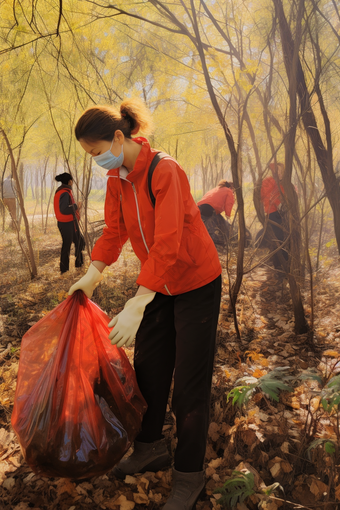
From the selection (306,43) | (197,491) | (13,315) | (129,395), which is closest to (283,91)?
(306,43)

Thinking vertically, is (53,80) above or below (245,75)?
above

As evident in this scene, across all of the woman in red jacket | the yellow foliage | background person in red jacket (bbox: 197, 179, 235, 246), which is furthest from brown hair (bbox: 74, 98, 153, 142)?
background person in red jacket (bbox: 197, 179, 235, 246)

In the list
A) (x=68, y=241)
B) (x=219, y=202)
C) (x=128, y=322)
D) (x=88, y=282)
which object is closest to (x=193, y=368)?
(x=128, y=322)

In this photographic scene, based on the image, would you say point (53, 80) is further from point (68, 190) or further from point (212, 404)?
point (212, 404)

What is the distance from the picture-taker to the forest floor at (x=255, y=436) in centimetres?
132

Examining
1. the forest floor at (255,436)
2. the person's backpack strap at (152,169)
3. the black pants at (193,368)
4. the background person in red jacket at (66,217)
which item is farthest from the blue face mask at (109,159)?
the background person in red jacket at (66,217)

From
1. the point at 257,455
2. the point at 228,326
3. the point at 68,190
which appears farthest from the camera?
the point at 68,190

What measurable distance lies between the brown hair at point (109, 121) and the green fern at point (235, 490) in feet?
4.31

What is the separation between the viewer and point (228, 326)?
9.90ft

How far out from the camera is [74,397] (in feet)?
3.88

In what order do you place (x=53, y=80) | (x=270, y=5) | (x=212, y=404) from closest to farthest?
(x=212, y=404) < (x=270, y=5) < (x=53, y=80)

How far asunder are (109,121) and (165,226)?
1.52 ft

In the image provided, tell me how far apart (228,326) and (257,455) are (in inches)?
59.5

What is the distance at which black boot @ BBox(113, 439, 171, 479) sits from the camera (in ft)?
4.77
